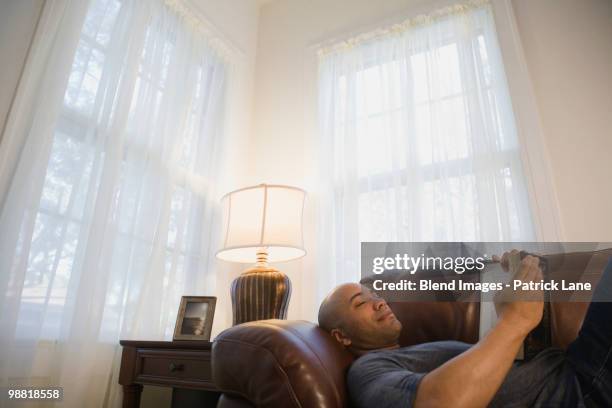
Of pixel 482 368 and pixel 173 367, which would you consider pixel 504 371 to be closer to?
pixel 482 368

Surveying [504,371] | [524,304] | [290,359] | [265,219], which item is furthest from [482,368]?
[265,219]

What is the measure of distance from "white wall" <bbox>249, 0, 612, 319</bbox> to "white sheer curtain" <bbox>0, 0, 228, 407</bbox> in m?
0.58

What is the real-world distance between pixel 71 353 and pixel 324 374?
119cm

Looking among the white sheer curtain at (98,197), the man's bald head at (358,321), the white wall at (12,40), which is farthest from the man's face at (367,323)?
the white wall at (12,40)

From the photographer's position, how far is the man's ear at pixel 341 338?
3.55 feet

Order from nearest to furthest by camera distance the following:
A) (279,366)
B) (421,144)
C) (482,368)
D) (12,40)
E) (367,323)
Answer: (482,368)
(279,366)
(367,323)
(12,40)
(421,144)

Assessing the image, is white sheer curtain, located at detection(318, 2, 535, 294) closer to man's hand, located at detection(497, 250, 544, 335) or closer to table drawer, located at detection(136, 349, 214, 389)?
table drawer, located at detection(136, 349, 214, 389)

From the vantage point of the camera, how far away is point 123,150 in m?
1.91

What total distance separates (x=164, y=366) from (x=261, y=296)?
473 millimetres

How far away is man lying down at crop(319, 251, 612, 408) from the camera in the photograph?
0.70 meters

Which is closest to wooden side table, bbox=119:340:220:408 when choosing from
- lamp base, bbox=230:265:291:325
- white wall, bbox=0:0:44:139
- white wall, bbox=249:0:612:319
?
lamp base, bbox=230:265:291:325

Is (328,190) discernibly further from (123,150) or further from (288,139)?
(123,150)

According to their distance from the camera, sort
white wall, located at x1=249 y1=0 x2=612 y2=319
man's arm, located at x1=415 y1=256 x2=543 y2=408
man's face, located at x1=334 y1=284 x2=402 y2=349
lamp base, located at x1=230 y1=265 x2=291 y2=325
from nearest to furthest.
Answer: man's arm, located at x1=415 y1=256 x2=543 y2=408 → man's face, located at x1=334 y1=284 x2=402 y2=349 → lamp base, located at x1=230 y1=265 x2=291 y2=325 → white wall, located at x1=249 y1=0 x2=612 y2=319

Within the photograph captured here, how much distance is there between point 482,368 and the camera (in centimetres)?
70
